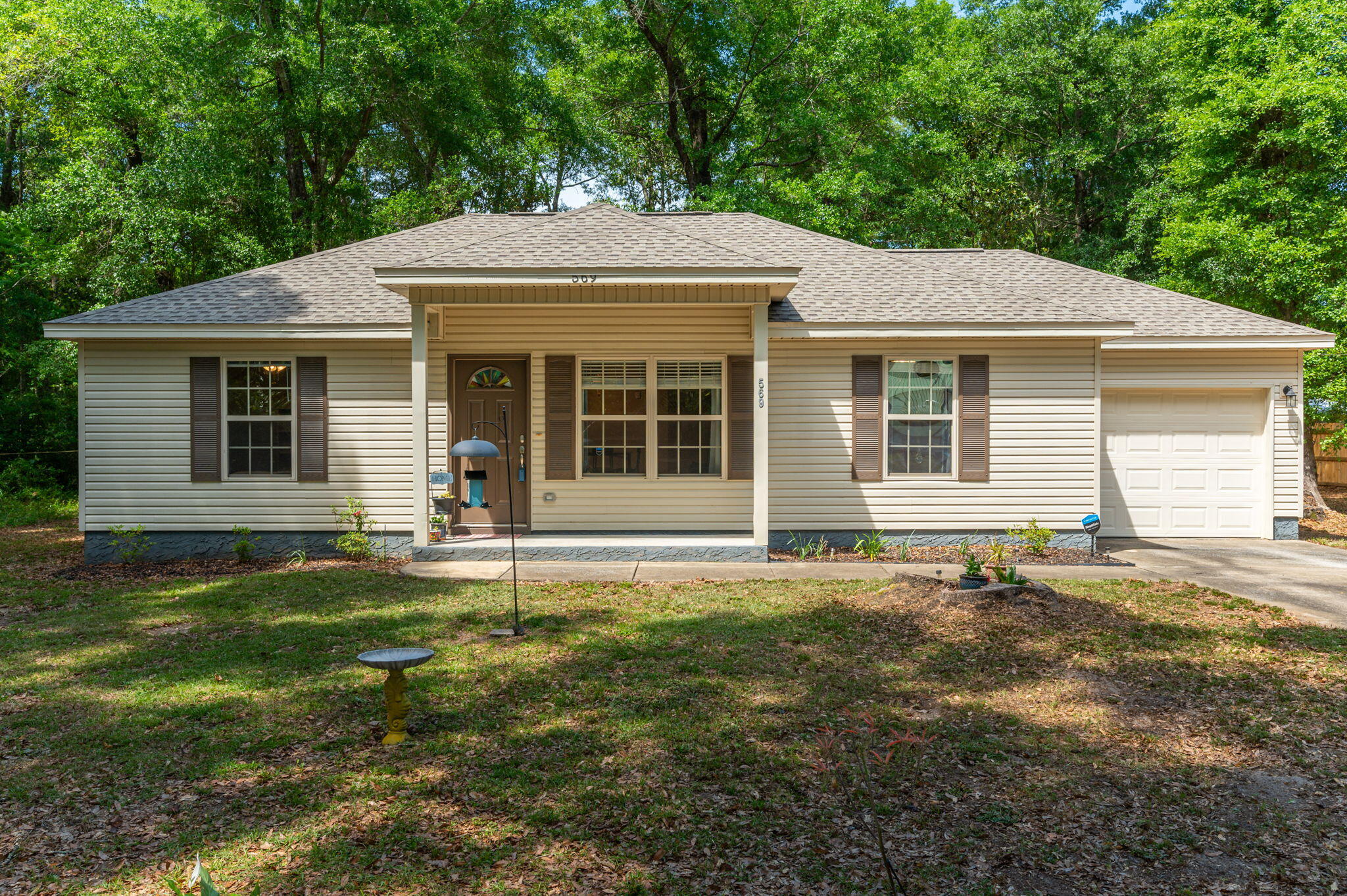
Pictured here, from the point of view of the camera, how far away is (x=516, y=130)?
20719mm

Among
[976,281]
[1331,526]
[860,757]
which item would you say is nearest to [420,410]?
[860,757]

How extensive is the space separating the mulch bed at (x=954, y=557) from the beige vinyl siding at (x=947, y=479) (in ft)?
1.03

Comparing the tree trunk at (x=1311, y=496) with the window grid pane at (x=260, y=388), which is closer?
the window grid pane at (x=260, y=388)

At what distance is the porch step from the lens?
9953 mm

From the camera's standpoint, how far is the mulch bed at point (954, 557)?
9914 millimetres

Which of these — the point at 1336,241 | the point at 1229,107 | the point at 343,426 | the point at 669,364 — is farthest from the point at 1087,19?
the point at 343,426

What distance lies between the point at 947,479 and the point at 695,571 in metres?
3.71

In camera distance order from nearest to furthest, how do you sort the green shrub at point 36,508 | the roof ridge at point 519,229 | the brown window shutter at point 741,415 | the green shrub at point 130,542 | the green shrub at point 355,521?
the roof ridge at point 519,229, the green shrub at point 130,542, the green shrub at point 355,521, the brown window shutter at point 741,415, the green shrub at point 36,508

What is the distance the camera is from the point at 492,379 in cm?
1128

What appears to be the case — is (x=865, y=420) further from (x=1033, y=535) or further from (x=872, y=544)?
(x=1033, y=535)

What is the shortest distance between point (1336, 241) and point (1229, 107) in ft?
9.63

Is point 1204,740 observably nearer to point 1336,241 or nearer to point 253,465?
point 253,465

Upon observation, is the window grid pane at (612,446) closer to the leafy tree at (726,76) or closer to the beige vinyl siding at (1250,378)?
the beige vinyl siding at (1250,378)

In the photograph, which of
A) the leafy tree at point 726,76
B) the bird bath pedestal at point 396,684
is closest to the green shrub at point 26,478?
the leafy tree at point 726,76
